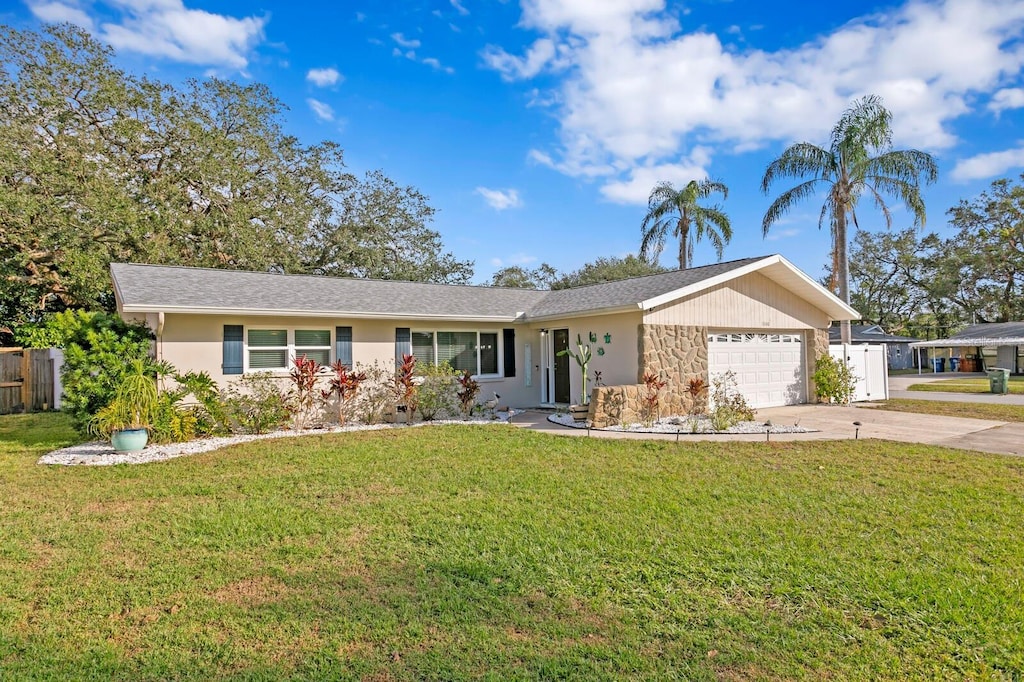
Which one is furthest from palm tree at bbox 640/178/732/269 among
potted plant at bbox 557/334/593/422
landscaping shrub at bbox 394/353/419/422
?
landscaping shrub at bbox 394/353/419/422

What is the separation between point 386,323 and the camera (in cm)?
1295

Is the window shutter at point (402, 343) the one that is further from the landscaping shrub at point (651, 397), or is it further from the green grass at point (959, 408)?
the green grass at point (959, 408)

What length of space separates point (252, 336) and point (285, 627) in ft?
30.3

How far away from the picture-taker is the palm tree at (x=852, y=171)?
1639 cm

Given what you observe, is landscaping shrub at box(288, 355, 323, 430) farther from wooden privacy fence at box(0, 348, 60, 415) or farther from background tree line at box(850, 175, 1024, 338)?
background tree line at box(850, 175, 1024, 338)

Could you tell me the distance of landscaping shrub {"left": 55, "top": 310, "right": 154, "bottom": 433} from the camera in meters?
9.42

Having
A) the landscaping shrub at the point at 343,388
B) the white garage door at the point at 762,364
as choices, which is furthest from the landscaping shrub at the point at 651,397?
the landscaping shrub at the point at 343,388

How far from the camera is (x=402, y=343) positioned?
42.9 ft

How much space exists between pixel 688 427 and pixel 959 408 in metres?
8.68

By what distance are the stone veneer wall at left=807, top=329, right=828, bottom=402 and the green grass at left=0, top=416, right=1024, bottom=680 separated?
784cm

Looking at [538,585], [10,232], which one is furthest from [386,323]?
[10,232]

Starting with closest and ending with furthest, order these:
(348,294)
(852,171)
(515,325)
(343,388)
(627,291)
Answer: (343,388), (348,294), (627,291), (515,325), (852,171)

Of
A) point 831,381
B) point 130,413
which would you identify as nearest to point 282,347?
point 130,413

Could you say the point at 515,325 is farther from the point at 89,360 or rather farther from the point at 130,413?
the point at 89,360
